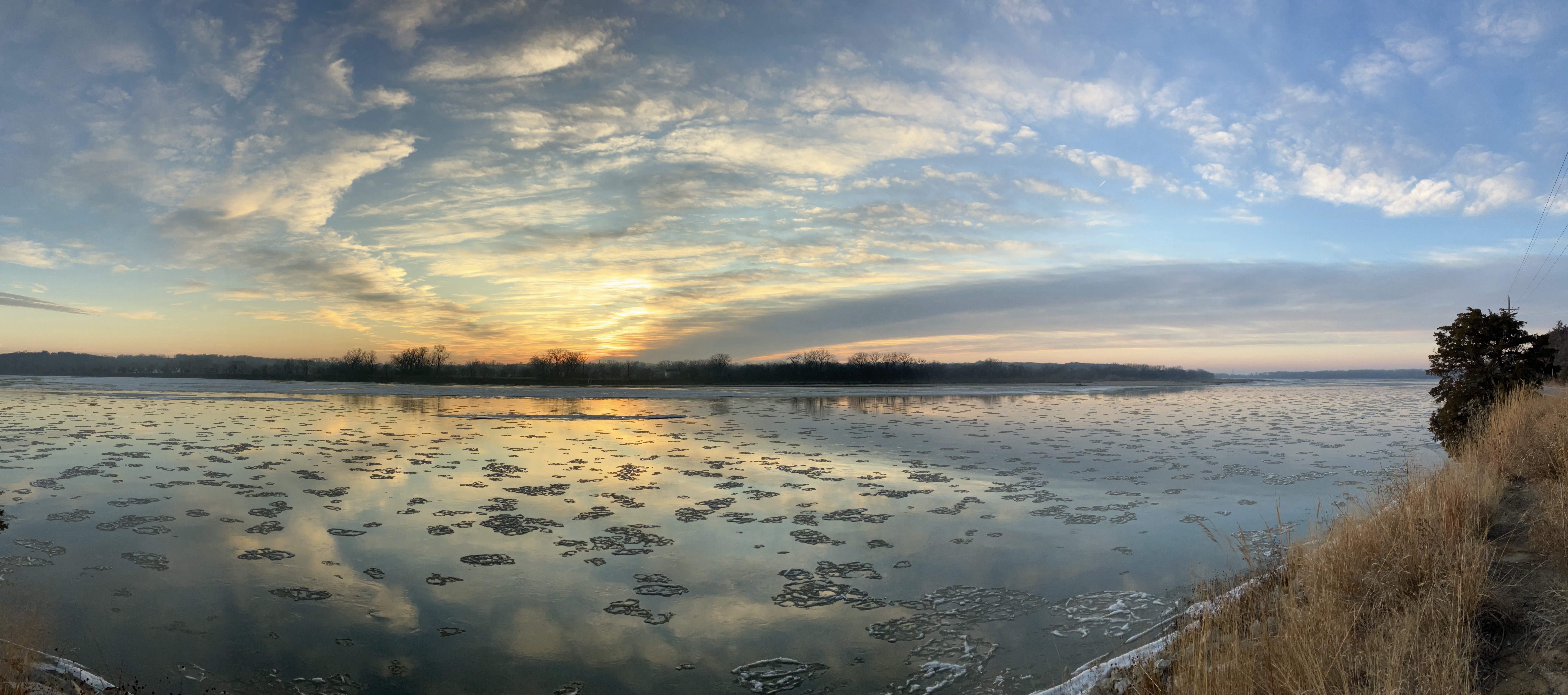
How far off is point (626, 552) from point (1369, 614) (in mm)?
6864

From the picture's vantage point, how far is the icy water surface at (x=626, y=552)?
5551 mm

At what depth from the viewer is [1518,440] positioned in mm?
9203

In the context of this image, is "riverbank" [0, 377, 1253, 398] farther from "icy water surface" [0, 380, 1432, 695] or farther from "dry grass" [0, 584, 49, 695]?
"dry grass" [0, 584, 49, 695]

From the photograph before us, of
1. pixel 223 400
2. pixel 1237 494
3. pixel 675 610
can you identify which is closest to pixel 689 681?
pixel 675 610

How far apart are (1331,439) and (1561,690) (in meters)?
20.3

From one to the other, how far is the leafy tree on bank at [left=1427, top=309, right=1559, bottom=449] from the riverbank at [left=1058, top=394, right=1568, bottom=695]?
8.59 m

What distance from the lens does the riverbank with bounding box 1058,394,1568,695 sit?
156 inches

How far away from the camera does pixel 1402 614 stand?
4.83 meters

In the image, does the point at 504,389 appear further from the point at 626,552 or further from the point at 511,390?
the point at 626,552

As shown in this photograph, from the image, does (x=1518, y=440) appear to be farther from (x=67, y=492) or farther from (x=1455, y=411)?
(x=67, y=492)

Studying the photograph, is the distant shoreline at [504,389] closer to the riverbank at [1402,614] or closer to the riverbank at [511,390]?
the riverbank at [511,390]

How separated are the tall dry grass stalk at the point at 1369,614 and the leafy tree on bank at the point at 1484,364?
315 inches

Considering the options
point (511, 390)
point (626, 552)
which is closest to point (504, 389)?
point (511, 390)

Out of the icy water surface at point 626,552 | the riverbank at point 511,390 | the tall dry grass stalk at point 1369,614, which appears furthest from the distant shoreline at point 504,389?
the tall dry grass stalk at point 1369,614
